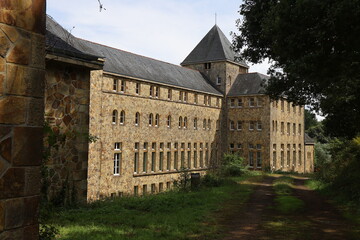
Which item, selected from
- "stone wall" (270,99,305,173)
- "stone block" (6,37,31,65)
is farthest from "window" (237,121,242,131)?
"stone block" (6,37,31,65)

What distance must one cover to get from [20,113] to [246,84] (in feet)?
153

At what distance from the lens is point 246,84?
1897 inches

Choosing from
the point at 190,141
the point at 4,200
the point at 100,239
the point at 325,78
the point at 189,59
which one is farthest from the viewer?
the point at 189,59

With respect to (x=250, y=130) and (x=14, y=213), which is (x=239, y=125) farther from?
(x=14, y=213)

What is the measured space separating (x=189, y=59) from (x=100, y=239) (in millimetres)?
44885

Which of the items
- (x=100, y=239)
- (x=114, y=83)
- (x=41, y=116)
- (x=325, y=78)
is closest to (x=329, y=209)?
(x=325, y=78)

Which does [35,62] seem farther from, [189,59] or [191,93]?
[189,59]

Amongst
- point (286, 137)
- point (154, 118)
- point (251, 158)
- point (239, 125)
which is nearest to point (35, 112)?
point (154, 118)

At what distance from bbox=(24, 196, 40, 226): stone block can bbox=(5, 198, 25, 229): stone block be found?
39 millimetres

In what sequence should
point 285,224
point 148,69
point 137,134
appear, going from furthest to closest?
point 148,69, point 137,134, point 285,224

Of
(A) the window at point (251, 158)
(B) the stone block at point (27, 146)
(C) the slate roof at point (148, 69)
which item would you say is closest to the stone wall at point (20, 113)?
(B) the stone block at point (27, 146)

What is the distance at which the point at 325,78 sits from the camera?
40.5ft

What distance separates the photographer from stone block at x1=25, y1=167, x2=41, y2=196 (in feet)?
10.1

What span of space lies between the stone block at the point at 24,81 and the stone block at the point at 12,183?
66cm
